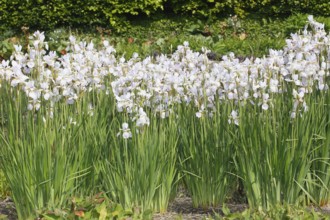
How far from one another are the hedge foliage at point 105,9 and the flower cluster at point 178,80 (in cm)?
773

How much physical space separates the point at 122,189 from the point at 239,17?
8594 millimetres

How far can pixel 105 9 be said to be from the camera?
499 inches

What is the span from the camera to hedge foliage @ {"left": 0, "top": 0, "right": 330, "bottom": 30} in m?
12.6

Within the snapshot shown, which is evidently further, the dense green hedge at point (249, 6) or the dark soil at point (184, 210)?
the dense green hedge at point (249, 6)

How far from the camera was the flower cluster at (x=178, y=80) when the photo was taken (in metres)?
4.49

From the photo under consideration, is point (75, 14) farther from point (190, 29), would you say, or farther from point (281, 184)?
point (281, 184)

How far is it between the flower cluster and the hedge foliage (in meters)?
7.73

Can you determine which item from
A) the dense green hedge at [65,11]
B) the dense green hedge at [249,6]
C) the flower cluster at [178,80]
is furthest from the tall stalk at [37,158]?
the dense green hedge at [249,6]

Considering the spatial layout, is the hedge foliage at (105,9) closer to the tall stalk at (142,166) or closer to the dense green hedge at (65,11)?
the dense green hedge at (65,11)

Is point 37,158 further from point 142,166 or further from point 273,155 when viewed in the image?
point 273,155

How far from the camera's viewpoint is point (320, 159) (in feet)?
15.5

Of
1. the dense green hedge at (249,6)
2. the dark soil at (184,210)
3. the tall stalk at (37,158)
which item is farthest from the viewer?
the dense green hedge at (249,6)

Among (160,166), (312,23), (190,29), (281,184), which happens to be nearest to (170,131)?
(160,166)

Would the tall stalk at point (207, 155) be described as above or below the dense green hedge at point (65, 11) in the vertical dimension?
below
